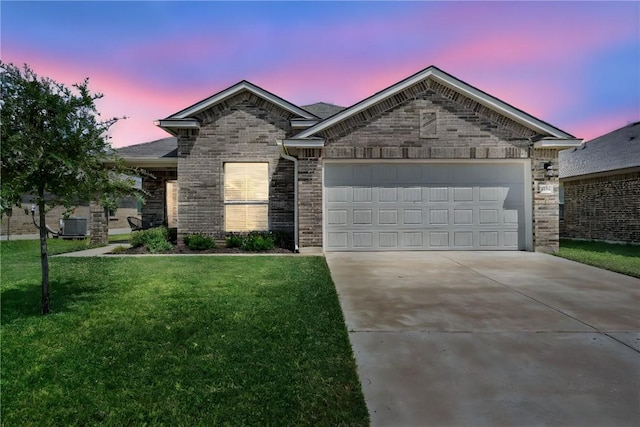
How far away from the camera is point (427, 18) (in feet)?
30.4

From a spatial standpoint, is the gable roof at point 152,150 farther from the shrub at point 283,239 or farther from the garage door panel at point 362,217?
the garage door panel at point 362,217

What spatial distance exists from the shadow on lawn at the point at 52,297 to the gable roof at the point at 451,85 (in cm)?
652

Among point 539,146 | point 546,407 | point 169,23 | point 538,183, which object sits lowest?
point 546,407

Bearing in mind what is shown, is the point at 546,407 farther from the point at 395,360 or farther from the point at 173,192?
the point at 173,192

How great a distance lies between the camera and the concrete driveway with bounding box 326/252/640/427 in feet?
8.79

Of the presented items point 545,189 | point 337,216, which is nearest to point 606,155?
point 545,189

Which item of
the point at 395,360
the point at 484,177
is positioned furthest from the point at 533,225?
the point at 395,360

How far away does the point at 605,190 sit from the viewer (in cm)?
1453

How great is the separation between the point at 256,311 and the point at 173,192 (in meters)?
11.9

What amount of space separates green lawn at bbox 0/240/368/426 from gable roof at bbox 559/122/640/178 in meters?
14.0

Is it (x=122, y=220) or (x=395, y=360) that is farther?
(x=122, y=220)

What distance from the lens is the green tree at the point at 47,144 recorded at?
445cm

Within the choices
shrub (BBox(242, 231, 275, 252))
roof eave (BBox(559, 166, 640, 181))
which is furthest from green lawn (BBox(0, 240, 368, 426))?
roof eave (BBox(559, 166, 640, 181))

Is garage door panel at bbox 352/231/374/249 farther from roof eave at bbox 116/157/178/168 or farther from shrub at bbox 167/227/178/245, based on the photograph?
roof eave at bbox 116/157/178/168
